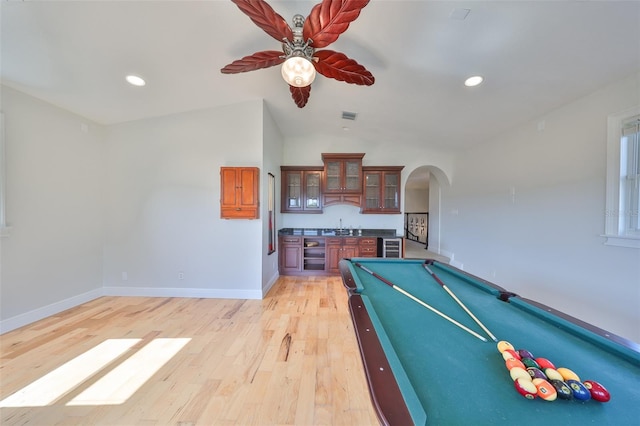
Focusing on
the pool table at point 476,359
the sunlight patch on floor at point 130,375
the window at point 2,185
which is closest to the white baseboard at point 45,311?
the window at point 2,185

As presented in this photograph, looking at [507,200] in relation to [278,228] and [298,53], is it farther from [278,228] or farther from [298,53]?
[278,228]

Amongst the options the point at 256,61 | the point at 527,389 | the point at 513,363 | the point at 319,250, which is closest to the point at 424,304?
the point at 513,363

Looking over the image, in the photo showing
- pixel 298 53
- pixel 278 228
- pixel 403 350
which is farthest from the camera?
pixel 278 228

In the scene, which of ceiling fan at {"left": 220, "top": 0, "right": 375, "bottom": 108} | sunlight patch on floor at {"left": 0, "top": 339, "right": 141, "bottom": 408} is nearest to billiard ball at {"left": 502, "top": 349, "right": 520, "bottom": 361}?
ceiling fan at {"left": 220, "top": 0, "right": 375, "bottom": 108}

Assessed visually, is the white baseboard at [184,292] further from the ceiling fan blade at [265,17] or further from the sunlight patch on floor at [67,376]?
the ceiling fan blade at [265,17]

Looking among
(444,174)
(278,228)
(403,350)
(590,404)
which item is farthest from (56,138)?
(444,174)

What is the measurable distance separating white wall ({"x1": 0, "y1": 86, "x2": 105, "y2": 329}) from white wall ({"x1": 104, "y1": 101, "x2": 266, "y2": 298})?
0.70ft

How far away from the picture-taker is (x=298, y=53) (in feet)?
5.59

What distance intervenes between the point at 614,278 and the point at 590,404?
93.2 inches

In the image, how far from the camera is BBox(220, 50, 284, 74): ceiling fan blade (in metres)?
1.81

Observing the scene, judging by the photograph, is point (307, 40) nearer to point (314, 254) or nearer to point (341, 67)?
point (341, 67)

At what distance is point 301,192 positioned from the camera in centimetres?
475

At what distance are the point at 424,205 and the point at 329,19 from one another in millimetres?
10166

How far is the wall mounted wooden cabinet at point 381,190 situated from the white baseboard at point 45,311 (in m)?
4.72
